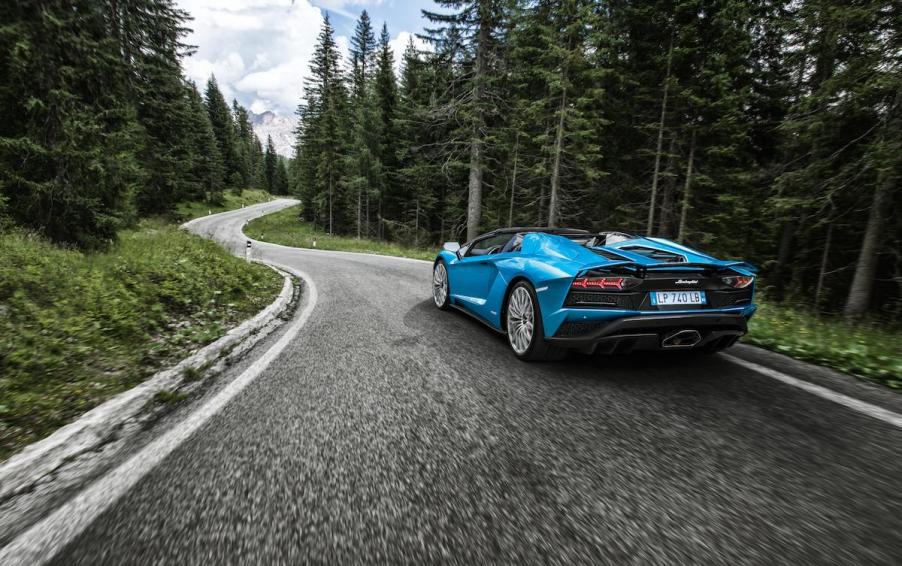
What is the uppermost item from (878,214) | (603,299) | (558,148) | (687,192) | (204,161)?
(204,161)

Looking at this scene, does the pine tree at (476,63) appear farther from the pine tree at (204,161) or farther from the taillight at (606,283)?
the pine tree at (204,161)

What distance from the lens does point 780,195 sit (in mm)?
10633

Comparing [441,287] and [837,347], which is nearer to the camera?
[837,347]

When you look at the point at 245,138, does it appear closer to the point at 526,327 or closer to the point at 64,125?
the point at 64,125

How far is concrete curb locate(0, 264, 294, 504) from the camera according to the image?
1831mm

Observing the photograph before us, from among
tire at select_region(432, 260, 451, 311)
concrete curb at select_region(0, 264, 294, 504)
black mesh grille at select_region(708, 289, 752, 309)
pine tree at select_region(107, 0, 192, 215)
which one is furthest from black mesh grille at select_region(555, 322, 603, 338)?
pine tree at select_region(107, 0, 192, 215)

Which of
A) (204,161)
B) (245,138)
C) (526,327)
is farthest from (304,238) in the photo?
(245,138)

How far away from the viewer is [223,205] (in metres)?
56.6

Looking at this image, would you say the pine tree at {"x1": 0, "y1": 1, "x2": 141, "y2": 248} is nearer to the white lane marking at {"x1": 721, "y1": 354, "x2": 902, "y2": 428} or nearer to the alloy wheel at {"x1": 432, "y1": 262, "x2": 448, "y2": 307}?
the alloy wheel at {"x1": 432, "y1": 262, "x2": 448, "y2": 307}

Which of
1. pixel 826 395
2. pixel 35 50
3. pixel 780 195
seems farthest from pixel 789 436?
pixel 35 50

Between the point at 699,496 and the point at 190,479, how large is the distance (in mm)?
2354

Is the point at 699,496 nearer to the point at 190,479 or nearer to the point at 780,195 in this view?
the point at 190,479

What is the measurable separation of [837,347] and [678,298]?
219 cm

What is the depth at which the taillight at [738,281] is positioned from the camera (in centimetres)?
336
